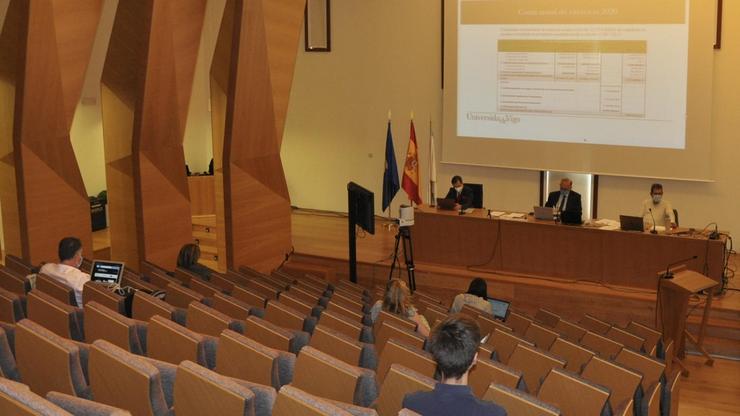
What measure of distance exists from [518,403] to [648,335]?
4.58 metres

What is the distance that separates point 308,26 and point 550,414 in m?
12.1

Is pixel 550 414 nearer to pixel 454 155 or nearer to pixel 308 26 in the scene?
pixel 454 155

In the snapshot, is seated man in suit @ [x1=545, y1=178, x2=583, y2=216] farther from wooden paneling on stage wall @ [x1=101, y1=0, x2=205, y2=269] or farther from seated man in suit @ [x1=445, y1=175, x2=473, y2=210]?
wooden paneling on stage wall @ [x1=101, y1=0, x2=205, y2=269]

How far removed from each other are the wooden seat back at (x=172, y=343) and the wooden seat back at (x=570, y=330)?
3.74 metres

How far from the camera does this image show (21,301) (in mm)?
5477

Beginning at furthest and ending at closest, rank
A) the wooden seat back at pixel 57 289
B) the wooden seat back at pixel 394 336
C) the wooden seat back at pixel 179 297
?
1. the wooden seat back at pixel 179 297
2. the wooden seat back at pixel 57 289
3. the wooden seat back at pixel 394 336

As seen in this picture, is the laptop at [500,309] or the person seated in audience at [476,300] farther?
the laptop at [500,309]

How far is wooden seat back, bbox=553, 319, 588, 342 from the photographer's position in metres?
6.89

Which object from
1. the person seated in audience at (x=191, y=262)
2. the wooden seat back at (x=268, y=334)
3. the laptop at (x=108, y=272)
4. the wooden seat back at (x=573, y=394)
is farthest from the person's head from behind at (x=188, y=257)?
the wooden seat back at (x=573, y=394)

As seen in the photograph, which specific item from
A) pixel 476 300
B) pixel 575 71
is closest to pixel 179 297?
pixel 476 300

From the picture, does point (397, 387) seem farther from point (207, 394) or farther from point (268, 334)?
point (268, 334)

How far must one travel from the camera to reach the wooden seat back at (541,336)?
6102 mm

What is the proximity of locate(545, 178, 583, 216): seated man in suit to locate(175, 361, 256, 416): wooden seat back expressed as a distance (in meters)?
8.17

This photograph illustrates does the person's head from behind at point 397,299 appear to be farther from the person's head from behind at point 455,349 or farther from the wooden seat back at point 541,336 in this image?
the person's head from behind at point 455,349
